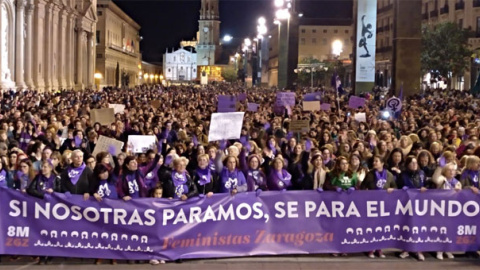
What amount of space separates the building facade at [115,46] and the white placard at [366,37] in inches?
2627

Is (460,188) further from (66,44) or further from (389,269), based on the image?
(66,44)

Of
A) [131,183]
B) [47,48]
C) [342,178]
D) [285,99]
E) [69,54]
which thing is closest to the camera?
[131,183]

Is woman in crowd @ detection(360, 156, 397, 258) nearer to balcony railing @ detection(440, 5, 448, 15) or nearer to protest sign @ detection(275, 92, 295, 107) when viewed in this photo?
protest sign @ detection(275, 92, 295, 107)

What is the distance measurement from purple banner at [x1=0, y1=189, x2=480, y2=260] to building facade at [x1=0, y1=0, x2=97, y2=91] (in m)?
34.5

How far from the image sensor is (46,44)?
56.2 meters

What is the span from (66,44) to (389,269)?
59512 millimetres

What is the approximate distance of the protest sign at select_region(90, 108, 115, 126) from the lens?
18.1 m

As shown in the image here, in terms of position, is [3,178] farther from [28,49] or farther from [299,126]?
[28,49]

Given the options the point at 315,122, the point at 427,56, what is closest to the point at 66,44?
the point at 427,56

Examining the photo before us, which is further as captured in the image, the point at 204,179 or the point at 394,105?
the point at 394,105

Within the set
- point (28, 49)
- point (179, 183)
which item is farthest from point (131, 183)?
point (28, 49)

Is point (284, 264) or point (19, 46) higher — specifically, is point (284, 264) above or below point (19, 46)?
below

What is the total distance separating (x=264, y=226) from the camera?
33.2ft

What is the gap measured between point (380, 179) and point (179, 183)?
2824mm
